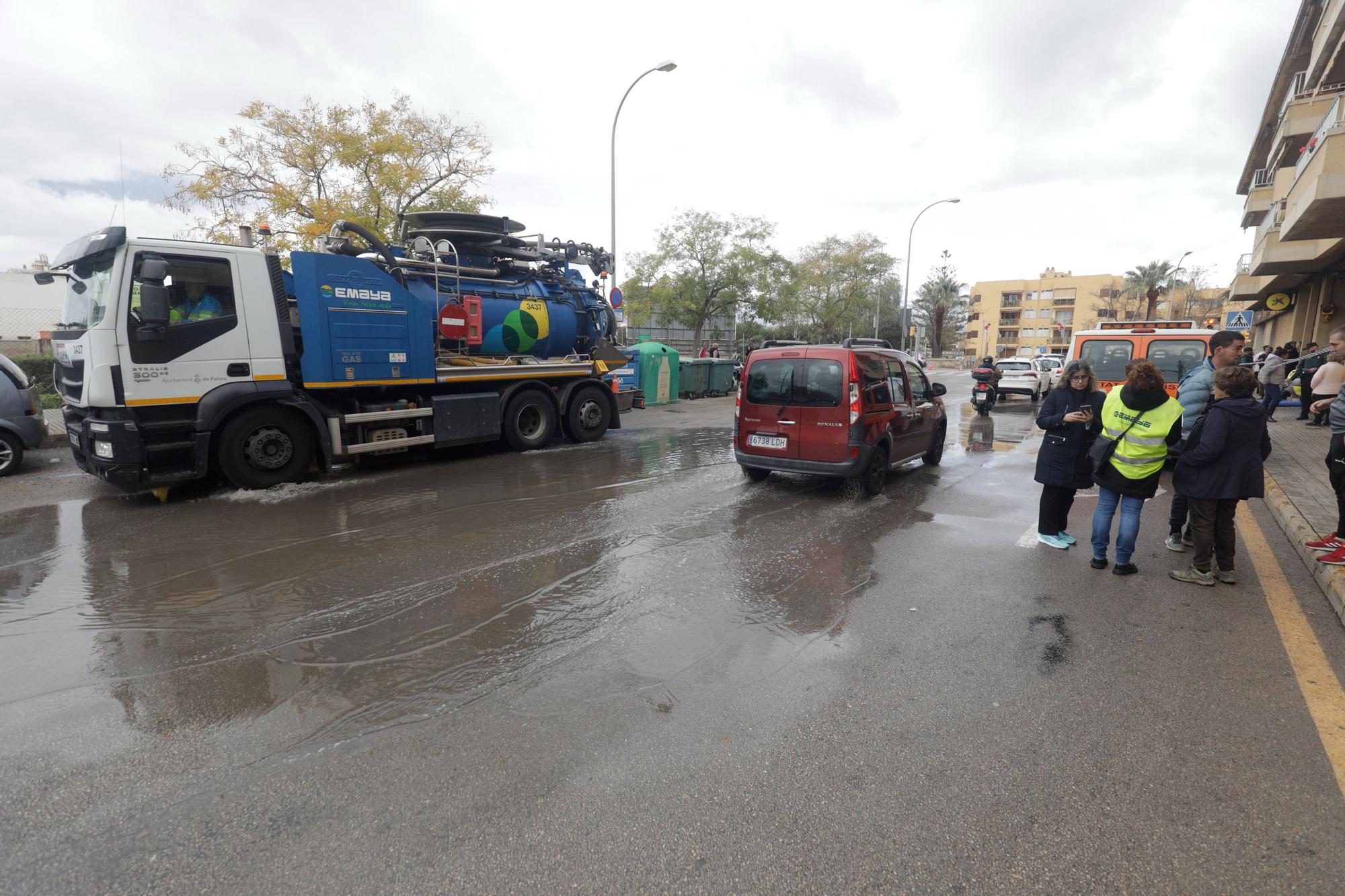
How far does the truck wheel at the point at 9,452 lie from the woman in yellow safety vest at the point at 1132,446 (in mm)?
11686

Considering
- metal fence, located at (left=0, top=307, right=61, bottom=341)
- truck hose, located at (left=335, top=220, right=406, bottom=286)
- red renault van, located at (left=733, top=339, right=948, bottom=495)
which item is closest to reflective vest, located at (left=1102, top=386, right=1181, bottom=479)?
red renault van, located at (left=733, top=339, right=948, bottom=495)

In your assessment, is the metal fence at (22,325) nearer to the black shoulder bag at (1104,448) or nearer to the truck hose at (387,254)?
the truck hose at (387,254)

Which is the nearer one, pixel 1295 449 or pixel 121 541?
pixel 121 541

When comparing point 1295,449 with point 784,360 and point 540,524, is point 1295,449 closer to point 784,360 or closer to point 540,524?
point 784,360

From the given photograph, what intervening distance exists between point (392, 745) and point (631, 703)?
104cm

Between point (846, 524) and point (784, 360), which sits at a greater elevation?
point (784, 360)

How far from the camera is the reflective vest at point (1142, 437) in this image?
4910 millimetres

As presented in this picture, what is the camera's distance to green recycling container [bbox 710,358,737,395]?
23828 mm

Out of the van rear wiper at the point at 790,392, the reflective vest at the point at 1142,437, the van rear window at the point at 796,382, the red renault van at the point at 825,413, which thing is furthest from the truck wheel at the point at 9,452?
the reflective vest at the point at 1142,437

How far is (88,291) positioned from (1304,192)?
1710 cm

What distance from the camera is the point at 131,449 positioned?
6.67m

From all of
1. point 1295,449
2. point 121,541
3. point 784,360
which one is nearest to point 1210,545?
point 784,360

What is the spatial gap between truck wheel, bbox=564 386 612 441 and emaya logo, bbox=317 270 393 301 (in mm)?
3794

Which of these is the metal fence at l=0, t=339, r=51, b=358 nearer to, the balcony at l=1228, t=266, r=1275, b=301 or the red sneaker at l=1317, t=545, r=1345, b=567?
the red sneaker at l=1317, t=545, r=1345, b=567
